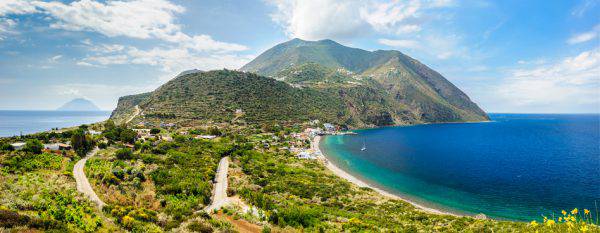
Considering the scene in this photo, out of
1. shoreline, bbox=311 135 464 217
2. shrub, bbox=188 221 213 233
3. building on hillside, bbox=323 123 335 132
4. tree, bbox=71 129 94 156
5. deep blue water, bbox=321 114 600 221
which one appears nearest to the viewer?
shrub, bbox=188 221 213 233

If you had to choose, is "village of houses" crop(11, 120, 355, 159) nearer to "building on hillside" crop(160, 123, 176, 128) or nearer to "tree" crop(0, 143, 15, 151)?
"building on hillside" crop(160, 123, 176, 128)

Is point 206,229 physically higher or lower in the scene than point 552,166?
higher

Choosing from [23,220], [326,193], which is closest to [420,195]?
[326,193]

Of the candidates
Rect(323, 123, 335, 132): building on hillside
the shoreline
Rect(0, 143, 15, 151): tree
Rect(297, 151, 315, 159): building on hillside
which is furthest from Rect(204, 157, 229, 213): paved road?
Rect(323, 123, 335, 132): building on hillside

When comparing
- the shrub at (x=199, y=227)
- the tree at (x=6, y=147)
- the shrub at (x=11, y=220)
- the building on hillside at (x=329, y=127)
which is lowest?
the shrub at (x=199, y=227)

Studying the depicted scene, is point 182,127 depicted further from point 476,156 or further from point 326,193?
point 476,156

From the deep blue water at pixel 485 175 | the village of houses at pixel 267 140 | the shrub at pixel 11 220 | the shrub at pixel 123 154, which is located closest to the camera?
the shrub at pixel 11 220

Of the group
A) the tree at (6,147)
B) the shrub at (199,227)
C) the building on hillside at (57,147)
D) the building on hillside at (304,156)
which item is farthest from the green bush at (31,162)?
the building on hillside at (304,156)

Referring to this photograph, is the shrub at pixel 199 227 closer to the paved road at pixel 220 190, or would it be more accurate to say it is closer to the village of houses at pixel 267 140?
the paved road at pixel 220 190

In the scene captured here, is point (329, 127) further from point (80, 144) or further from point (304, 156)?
point (80, 144)
